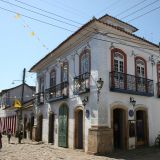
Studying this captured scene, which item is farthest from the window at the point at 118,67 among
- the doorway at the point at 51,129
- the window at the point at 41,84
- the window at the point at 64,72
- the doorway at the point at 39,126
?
the doorway at the point at 39,126

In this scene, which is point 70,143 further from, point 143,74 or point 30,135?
point 30,135

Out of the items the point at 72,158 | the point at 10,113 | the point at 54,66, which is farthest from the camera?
the point at 10,113

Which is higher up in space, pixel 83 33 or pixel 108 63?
pixel 83 33

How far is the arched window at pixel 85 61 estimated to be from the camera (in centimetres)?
1586

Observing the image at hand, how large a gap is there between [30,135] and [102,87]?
41.5 feet

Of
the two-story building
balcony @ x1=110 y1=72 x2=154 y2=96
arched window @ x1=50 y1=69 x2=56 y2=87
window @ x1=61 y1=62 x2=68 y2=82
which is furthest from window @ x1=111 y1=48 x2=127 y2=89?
the two-story building

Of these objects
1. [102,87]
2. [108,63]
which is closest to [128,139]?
[102,87]

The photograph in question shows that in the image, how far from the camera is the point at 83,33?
1605 cm

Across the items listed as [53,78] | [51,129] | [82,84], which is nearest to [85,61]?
[82,84]

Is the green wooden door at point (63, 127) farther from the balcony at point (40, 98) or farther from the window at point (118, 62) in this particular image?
the window at point (118, 62)

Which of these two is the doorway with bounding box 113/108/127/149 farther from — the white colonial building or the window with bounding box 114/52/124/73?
the window with bounding box 114/52/124/73

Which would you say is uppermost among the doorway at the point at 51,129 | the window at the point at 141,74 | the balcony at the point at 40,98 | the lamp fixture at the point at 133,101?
the window at the point at 141,74

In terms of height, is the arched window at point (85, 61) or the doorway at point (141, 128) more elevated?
the arched window at point (85, 61)

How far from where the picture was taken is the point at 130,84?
51.9 ft
